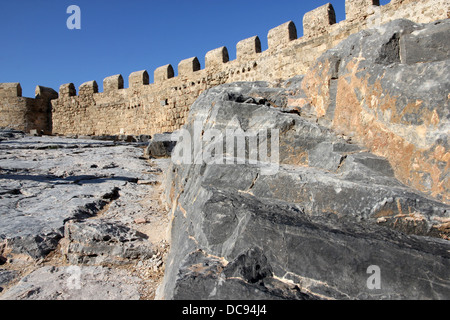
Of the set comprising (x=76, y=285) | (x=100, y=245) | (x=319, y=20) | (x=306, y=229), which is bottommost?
(x=76, y=285)

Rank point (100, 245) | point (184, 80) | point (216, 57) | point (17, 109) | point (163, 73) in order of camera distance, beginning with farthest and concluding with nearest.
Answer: point (17, 109)
point (163, 73)
point (184, 80)
point (216, 57)
point (100, 245)

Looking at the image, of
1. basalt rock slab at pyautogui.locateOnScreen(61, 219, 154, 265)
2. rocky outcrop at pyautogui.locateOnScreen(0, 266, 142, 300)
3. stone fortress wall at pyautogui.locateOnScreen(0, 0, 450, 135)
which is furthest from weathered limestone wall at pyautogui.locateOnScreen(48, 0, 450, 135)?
rocky outcrop at pyautogui.locateOnScreen(0, 266, 142, 300)

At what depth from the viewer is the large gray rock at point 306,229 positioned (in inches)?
49.6

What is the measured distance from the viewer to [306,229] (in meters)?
1.43

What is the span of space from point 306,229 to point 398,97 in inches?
48.4

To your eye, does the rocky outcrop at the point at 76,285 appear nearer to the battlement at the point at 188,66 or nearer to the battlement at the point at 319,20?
the battlement at the point at 319,20

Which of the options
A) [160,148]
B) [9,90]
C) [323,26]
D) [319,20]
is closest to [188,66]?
[319,20]

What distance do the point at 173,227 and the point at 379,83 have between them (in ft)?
6.25

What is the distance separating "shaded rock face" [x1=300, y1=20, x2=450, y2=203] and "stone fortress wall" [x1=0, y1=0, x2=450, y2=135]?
4.68m

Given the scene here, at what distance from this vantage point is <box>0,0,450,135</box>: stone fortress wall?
7090 millimetres

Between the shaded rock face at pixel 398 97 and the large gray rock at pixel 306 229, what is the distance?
131mm

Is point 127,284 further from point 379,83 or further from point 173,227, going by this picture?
point 379,83

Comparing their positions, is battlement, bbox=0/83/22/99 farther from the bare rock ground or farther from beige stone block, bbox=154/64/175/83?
the bare rock ground

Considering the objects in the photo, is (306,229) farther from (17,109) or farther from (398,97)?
(17,109)
